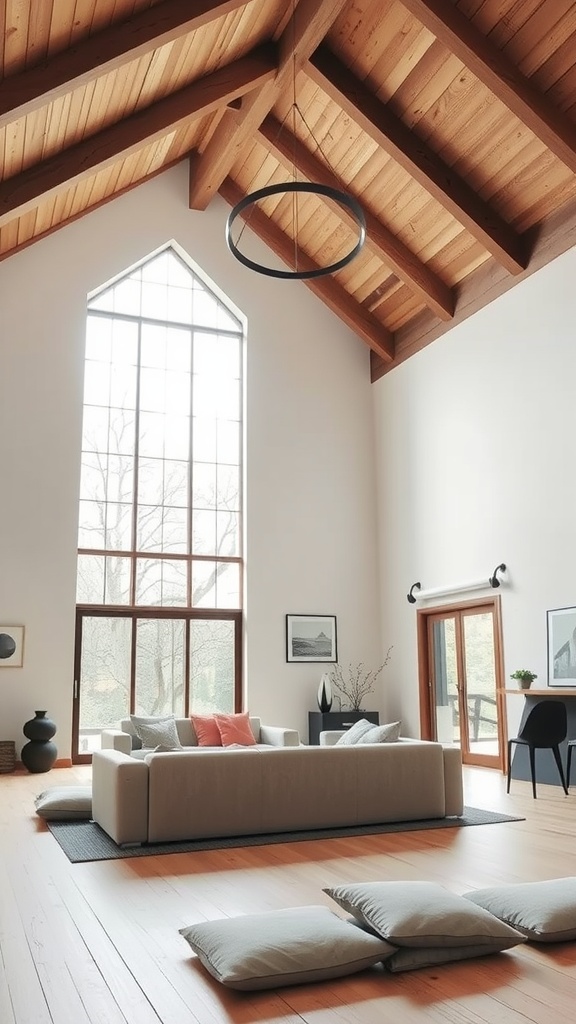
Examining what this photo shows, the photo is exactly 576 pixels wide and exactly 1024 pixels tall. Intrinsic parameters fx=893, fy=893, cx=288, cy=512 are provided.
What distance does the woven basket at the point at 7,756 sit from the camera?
9109 millimetres

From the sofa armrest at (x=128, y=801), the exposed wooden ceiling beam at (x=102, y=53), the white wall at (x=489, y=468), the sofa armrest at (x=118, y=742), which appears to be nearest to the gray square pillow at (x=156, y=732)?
the sofa armrest at (x=118, y=742)

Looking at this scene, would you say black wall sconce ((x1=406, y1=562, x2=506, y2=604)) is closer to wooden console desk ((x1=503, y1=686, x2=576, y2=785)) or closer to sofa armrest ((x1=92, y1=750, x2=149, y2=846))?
wooden console desk ((x1=503, y1=686, x2=576, y2=785))

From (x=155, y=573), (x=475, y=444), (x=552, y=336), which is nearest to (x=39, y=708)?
(x=155, y=573)

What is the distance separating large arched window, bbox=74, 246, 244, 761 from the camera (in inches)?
407

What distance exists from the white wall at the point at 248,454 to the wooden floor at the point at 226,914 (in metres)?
4.02

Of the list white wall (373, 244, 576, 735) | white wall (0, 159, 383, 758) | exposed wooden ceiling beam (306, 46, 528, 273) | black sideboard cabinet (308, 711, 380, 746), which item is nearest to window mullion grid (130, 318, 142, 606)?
white wall (0, 159, 383, 758)

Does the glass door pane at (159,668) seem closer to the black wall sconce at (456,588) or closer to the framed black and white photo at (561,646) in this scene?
the black wall sconce at (456,588)

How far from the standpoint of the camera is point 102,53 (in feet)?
21.3

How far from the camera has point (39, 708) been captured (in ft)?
31.7

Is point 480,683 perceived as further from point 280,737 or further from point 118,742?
point 118,742

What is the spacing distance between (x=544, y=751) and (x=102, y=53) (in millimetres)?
6712

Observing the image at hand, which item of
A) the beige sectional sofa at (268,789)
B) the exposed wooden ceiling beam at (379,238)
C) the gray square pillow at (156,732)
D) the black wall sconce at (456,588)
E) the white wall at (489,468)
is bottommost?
the beige sectional sofa at (268,789)

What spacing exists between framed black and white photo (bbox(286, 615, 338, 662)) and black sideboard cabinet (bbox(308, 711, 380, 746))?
27.7 inches

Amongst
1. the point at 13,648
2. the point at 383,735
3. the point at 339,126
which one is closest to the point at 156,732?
the point at 383,735
